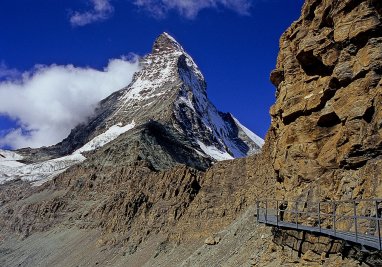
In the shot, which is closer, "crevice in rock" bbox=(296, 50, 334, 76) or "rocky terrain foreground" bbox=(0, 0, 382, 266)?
"rocky terrain foreground" bbox=(0, 0, 382, 266)

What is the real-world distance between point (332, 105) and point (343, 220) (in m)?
7.74

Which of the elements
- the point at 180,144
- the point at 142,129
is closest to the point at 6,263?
the point at 142,129

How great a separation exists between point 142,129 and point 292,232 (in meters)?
127

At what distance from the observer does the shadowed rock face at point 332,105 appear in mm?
28312

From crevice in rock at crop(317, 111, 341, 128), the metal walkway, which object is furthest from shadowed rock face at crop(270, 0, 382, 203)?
the metal walkway

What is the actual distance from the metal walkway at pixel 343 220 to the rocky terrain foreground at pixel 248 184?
66cm

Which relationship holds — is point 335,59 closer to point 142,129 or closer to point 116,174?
point 116,174

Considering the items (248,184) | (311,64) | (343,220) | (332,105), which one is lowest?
(343,220)

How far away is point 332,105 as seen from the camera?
31500 mm

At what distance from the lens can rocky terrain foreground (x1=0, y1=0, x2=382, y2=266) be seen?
28812 mm

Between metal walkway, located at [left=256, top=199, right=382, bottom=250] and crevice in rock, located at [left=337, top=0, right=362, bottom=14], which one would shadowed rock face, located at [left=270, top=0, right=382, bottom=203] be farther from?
metal walkway, located at [left=256, top=199, right=382, bottom=250]

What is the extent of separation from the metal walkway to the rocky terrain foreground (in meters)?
0.66

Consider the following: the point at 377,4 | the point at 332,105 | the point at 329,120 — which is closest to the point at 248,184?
the point at 329,120

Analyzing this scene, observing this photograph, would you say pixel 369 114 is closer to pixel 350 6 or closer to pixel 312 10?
pixel 350 6
